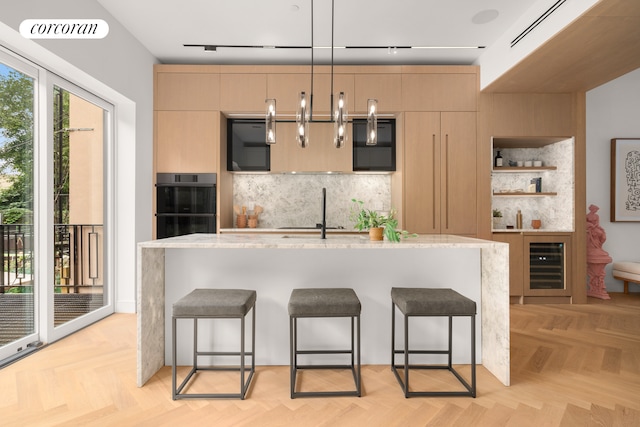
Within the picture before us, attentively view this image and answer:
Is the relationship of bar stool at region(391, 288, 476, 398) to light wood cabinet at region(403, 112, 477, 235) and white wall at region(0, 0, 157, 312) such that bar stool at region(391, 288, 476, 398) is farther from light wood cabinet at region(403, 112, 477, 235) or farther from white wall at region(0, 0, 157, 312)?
white wall at region(0, 0, 157, 312)

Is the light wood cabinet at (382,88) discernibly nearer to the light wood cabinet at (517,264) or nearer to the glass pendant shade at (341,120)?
the glass pendant shade at (341,120)

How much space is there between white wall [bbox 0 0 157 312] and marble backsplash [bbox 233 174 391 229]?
125cm

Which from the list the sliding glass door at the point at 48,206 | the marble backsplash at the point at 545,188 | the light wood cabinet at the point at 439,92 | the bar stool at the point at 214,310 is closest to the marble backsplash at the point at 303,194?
the light wood cabinet at the point at 439,92

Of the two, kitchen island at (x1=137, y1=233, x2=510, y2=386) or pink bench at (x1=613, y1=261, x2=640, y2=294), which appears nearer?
kitchen island at (x1=137, y1=233, x2=510, y2=386)

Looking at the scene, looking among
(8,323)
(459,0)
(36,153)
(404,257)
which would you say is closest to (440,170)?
(459,0)

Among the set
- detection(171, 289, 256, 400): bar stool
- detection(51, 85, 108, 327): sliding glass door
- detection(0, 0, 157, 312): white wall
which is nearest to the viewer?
detection(171, 289, 256, 400): bar stool

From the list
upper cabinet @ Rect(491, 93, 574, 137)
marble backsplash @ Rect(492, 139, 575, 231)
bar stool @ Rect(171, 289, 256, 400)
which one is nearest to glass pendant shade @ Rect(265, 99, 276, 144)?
bar stool @ Rect(171, 289, 256, 400)

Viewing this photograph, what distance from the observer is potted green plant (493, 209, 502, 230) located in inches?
175

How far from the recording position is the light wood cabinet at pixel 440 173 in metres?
4.18

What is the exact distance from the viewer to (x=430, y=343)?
2461 mm

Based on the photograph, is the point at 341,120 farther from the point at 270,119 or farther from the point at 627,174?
the point at 627,174

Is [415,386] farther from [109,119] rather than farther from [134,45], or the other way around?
[134,45]

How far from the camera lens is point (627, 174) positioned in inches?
186

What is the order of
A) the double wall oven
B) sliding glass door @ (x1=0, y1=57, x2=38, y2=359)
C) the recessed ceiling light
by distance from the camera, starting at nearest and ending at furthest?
sliding glass door @ (x1=0, y1=57, x2=38, y2=359)
the recessed ceiling light
the double wall oven
